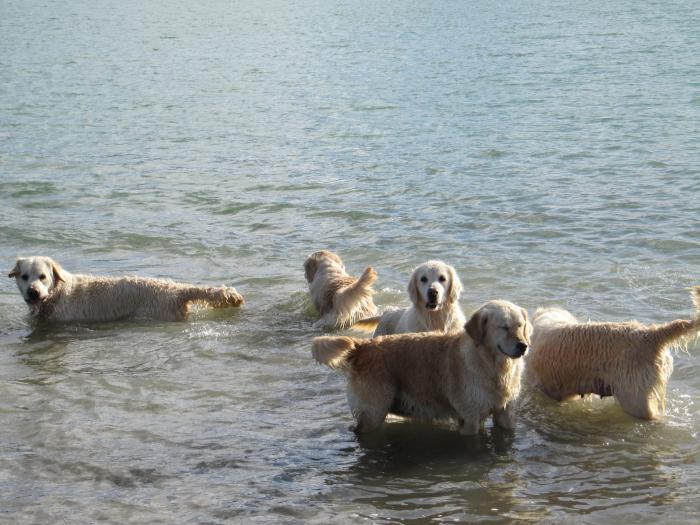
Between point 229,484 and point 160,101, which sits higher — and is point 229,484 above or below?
below

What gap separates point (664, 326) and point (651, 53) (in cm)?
Result: 2461

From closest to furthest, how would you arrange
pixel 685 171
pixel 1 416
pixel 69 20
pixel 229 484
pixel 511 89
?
pixel 229 484, pixel 1 416, pixel 685 171, pixel 511 89, pixel 69 20

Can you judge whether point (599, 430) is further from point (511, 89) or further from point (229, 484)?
point (511, 89)

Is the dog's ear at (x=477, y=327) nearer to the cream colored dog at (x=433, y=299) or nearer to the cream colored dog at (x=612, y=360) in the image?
the cream colored dog at (x=612, y=360)

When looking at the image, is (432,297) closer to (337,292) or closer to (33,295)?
(337,292)

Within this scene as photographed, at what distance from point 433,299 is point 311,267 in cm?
292

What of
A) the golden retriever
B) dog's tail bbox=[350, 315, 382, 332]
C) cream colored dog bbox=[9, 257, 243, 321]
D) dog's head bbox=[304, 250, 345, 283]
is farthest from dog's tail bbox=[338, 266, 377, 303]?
cream colored dog bbox=[9, 257, 243, 321]

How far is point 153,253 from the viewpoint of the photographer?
43.9 feet

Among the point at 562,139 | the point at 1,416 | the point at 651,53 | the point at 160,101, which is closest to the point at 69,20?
the point at 160,101

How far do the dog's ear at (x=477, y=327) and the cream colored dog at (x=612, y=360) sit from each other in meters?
1.02

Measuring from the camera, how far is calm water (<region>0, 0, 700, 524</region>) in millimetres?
6594

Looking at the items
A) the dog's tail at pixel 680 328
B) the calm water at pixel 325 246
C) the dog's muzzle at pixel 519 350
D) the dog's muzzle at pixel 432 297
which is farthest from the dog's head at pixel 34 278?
the dog's tail at pixel 680 328

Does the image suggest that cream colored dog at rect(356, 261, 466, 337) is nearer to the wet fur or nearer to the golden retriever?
the wet fur

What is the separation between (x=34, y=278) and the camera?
1059 cm
